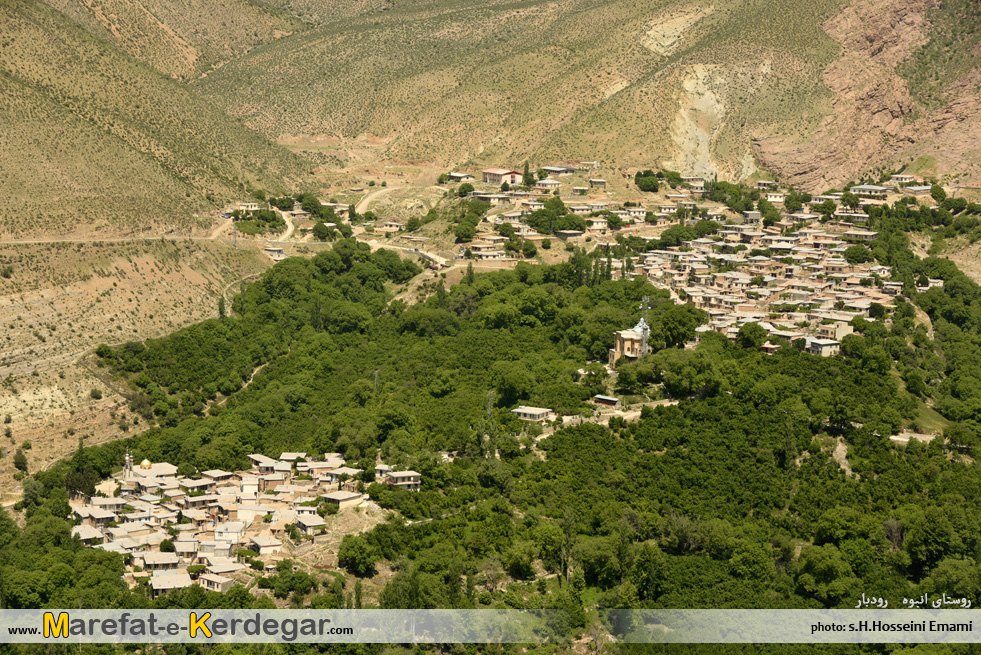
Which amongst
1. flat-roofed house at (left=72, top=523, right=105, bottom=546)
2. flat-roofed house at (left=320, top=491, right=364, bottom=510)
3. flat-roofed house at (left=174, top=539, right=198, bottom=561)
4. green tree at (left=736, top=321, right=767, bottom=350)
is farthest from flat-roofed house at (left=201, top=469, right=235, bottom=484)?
green tree at (left=736, top=321, right=767, bottom=350)

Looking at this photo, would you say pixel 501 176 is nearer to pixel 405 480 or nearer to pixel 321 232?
pixel 321 232

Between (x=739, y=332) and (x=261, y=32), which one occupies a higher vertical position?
(x=261, y=32)

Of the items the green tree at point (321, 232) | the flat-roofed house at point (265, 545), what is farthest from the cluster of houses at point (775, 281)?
the flat-roofed house at point (265, 545)

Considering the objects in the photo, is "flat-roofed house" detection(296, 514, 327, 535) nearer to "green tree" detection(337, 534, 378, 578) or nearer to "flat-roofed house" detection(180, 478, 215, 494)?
"green tree" detection(337, 534, 378, 578)

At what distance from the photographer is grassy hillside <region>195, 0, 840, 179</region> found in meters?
118

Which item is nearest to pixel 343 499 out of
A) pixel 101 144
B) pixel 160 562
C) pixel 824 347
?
pixel 160 562

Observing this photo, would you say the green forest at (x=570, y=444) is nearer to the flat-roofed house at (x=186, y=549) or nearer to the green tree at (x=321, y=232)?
the flat-roofed house at (x=186, y=549)

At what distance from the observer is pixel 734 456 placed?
63500mm

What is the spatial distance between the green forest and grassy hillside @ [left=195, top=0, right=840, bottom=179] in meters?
31.1

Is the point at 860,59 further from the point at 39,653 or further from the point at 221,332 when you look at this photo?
the point at 39,653

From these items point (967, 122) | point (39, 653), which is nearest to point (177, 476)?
point (39, 653)

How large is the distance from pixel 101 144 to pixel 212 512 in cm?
4459

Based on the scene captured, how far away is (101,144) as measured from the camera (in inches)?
3880

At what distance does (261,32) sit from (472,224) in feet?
248
